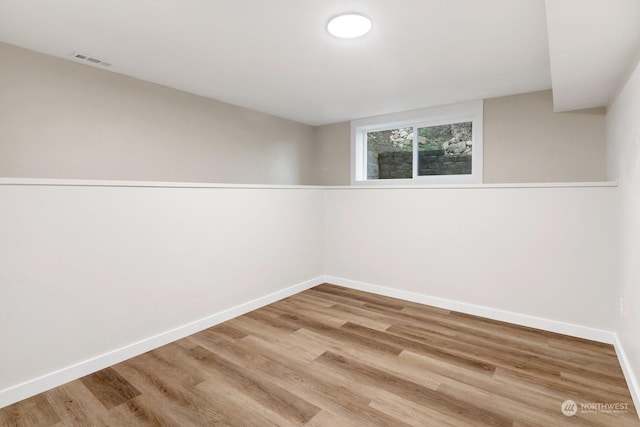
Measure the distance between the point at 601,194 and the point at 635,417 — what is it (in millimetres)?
1579

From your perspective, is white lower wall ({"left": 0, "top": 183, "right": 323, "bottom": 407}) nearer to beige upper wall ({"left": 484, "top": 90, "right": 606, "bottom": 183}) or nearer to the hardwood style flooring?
the hardwood style flooring

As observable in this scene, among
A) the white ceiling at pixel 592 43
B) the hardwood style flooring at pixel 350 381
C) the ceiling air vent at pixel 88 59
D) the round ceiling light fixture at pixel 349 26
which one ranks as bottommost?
the hardwood style flooring at pixel 350 381

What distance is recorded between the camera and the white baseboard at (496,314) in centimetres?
262

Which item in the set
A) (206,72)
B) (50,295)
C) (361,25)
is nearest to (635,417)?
(361,25)

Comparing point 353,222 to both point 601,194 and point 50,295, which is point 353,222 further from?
point 50,295

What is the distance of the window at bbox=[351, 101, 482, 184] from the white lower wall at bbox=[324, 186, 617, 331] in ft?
1.75

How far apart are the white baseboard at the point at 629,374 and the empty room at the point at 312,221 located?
3 centimetres

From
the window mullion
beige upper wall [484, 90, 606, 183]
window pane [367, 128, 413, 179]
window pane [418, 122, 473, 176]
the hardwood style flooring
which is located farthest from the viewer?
window pane [367, 128, 413, 179]

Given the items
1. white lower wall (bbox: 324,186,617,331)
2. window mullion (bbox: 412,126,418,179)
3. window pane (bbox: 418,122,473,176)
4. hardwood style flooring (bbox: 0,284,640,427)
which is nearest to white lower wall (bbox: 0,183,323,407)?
hardwood style flooring (bbox: 0,284,640,427)

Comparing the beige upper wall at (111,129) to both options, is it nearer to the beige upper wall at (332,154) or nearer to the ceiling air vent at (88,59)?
the ceiling air vent at (88,59)

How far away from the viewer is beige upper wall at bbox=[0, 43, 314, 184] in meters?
2.29

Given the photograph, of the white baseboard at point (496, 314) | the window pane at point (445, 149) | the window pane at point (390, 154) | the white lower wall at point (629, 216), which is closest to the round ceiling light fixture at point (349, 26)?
the white lower wall at point (629, 216)

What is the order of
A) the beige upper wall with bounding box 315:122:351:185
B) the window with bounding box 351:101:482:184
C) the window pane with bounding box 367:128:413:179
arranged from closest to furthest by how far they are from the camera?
1. the window with bounding box 351:101:482:184
2. the window pane with bounding box 367:128:413:179
3. the beige upper wall with bounding box 315:122:351:185

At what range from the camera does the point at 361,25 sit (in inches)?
76.3
